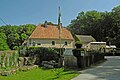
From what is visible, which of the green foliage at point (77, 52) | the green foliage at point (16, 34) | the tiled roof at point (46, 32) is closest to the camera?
the green foliage at point (77, 52)

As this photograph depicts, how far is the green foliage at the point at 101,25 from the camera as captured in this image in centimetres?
7388

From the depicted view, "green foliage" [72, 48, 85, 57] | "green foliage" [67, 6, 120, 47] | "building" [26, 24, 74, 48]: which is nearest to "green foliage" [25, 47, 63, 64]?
"green foliage" [72, 48, 85, 57]

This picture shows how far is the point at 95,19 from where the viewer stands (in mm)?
85500

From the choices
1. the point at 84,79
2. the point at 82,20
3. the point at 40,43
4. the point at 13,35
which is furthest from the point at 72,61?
the point at 82,20

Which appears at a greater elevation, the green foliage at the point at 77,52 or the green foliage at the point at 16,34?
the green foliage at the point at 16,34

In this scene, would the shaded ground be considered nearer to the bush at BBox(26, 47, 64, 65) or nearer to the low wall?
the bush at BBox(26, 47, 64, 65)

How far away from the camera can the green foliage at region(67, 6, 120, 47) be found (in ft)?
242

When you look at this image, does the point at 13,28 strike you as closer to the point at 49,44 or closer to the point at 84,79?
the point at 49,44

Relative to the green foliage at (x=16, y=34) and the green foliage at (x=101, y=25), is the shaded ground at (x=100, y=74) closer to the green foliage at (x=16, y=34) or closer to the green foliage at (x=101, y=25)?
the green foliage at (x=16, y=34)

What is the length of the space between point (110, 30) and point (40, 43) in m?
33.6

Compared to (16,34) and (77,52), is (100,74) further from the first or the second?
(16,34)

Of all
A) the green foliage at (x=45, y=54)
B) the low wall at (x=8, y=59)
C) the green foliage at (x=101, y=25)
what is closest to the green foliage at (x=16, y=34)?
the green foliage at (x=101, y=25)

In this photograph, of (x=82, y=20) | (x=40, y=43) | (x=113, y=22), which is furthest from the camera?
(x=82, y=20)

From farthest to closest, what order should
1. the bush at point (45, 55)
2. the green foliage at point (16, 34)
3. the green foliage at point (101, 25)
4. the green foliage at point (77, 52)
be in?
the green foliage at point (101, 25) → the green foliage at point (16, 34) → the bush at point (45, 55) → the green foliage at point (77, 52)
